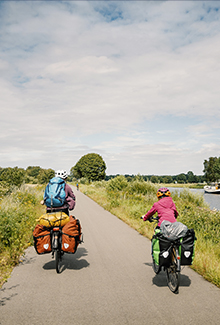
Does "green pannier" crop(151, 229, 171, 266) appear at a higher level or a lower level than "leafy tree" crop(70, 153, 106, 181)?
lower

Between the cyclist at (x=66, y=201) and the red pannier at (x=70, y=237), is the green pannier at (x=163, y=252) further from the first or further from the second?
the cyclist at (x=66, y=201)

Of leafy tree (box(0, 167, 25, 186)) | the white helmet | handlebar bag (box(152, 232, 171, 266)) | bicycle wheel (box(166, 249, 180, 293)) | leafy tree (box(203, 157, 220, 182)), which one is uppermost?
leafy tree (box(203, 157, 220, 182))

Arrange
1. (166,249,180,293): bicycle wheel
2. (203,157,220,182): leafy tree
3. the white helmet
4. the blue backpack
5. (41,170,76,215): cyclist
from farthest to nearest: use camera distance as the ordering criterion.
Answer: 1. (203,157,220,182): leafy tree
2. the white helmet
3. (41,170,76,215): cyclist
4. the blue backpack
5. (166,249,180,293): bicycle wheel

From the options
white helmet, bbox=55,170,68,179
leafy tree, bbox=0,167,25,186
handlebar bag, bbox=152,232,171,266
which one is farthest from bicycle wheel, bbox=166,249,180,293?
leafy tree, bbox=0,167,25,186

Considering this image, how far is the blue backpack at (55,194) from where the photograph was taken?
231 inches

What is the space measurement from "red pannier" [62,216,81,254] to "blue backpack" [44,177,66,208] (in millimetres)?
550

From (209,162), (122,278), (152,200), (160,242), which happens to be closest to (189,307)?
(160,242)

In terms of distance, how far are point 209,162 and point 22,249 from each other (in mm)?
95500

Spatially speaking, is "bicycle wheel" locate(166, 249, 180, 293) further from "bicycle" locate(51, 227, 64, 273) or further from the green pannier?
"bicycle" locate(51, 227, 64, 273)

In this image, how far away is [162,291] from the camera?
14.8 feet

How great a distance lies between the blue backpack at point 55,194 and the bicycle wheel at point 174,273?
8.62 ft

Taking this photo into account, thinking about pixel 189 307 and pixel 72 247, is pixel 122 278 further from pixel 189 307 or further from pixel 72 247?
pixel 189 307

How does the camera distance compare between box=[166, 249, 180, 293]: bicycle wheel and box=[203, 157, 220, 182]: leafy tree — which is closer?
box=[166, 249, 180, 293]: bicycle wheel

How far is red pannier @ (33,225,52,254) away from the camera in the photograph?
17.9ft
